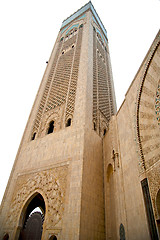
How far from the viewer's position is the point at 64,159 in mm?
4438

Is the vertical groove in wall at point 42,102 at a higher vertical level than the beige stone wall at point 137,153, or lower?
higher

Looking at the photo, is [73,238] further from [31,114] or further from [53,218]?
[31,114]

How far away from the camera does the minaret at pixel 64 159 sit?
362cm

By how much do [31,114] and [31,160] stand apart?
94.6 inches

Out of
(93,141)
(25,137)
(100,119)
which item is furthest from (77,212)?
(25,137)

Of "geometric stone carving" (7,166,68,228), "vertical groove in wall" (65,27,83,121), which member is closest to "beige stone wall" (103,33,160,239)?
"geometric stone carving" (7,166,68,228)

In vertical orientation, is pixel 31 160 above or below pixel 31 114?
below

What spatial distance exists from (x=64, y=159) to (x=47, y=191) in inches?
33.6

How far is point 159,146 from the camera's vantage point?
9.51 ft

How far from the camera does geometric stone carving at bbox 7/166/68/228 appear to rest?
3.74m

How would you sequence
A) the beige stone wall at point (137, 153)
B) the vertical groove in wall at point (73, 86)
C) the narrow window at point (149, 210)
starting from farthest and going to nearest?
the vertical groove in wall at point (73, 86) < the beige stone wall at point (137, 153) < the narrow window at point (149, 210)

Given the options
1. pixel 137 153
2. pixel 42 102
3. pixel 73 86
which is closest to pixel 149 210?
pixel 137 153

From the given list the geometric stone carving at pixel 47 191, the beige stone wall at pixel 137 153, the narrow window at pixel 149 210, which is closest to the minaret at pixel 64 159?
the geometric stone carving at pixel 47 191

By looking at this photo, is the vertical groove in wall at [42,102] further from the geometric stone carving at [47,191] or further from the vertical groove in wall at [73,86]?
the geometric stone carving at [47,191]
